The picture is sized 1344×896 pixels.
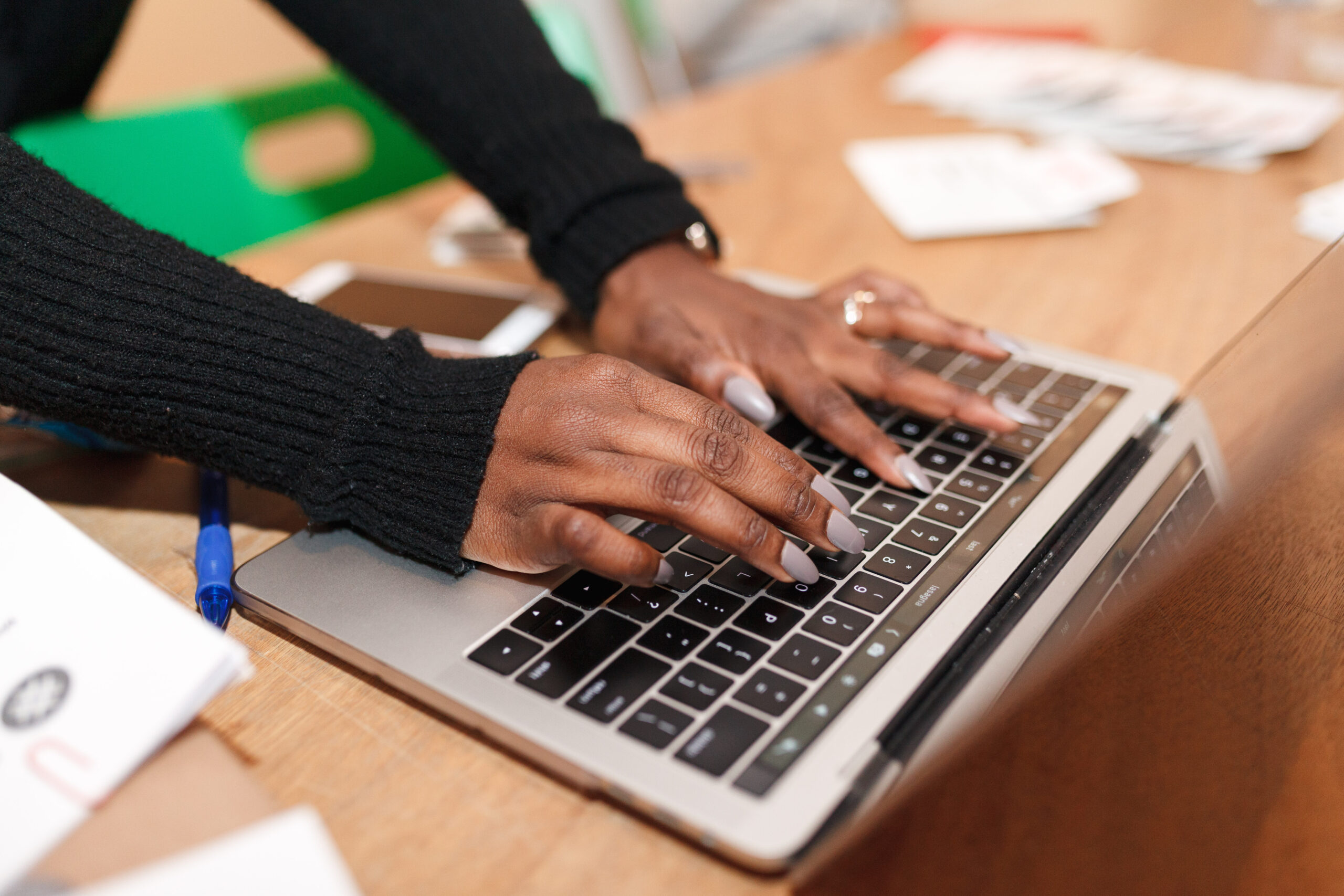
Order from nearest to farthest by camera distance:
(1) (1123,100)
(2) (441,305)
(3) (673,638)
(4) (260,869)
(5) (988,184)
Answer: (4) (260,869)
(3) (673,638)
(2) (441,305)
(5) (988,184)
(1) (1123,100)

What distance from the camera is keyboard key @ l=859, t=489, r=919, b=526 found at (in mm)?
467

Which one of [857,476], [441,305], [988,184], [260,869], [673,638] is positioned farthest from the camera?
[988,184]

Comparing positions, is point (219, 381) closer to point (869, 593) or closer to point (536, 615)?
point (536, 615)

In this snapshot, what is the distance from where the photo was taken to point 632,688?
37 cm

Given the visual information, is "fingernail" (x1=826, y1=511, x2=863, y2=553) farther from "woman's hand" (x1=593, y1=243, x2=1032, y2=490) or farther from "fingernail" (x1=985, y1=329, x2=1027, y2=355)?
"fingernail" (x1=985, y1=329, x2=1027, y2=355)

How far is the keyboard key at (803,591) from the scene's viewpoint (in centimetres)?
41

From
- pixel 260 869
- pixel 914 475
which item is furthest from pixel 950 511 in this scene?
pixel 260 869

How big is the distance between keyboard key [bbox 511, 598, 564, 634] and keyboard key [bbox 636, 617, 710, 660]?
0.16 feet

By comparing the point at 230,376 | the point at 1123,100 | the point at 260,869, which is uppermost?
the point at 230,376

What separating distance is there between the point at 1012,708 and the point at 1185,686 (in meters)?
0.07

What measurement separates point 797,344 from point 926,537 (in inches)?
7.2

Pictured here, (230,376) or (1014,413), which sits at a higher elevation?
(230,376)

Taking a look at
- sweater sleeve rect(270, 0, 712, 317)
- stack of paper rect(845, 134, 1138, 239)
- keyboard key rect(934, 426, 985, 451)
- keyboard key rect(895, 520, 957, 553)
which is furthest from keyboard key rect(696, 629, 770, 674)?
stack of paper rect(845, 134, 1138, 239)

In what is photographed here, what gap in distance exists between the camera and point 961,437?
1.75 feet
